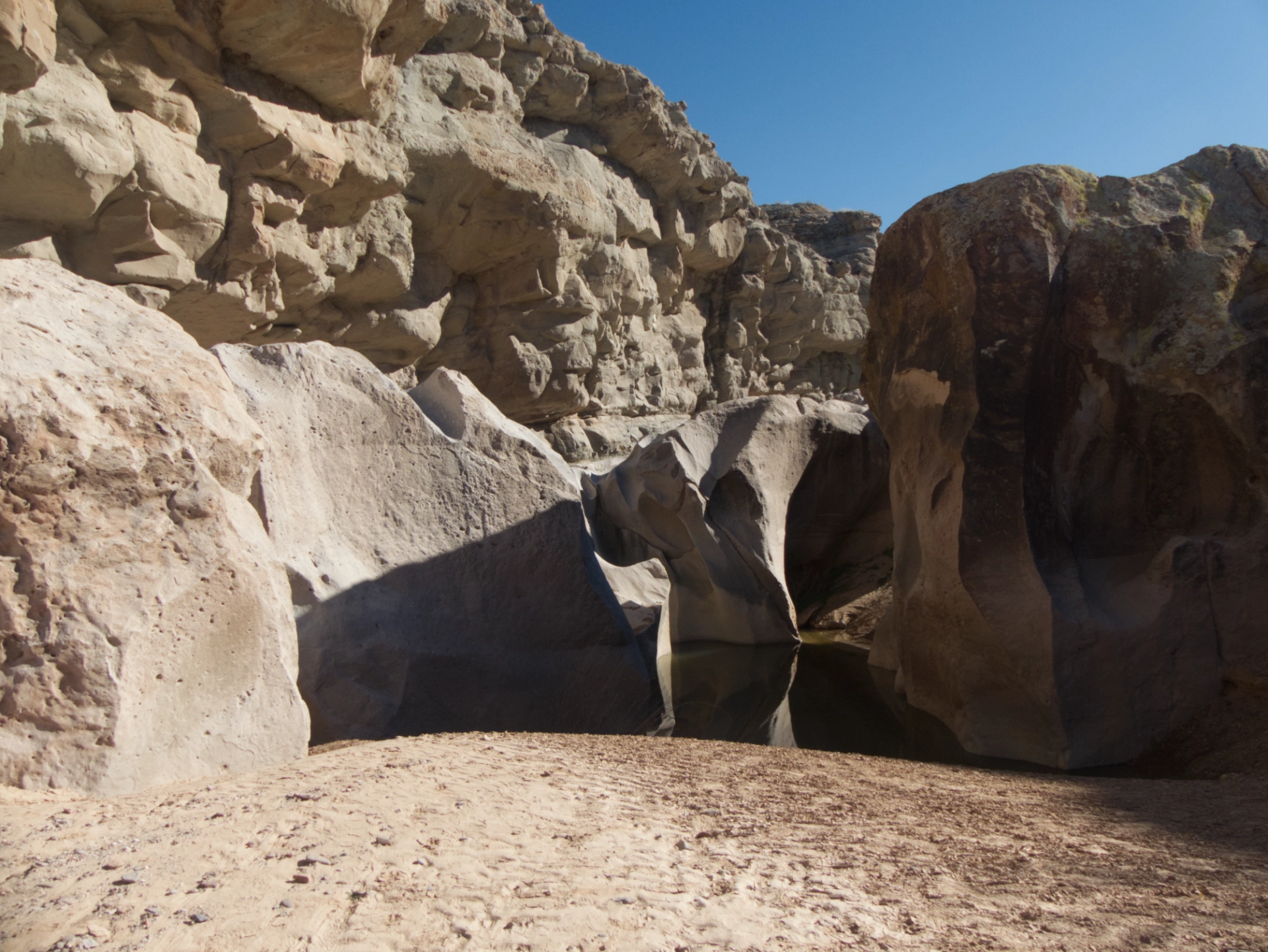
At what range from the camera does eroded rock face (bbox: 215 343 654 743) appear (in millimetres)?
3969

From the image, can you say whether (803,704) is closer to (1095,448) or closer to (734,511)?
(734,511)

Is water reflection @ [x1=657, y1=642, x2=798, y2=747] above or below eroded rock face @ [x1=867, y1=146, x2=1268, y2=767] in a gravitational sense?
below

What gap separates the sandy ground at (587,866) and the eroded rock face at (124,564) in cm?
16

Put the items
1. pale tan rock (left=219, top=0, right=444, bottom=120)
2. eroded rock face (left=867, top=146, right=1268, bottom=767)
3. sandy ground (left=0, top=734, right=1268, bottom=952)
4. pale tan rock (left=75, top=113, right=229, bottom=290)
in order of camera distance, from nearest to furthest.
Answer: sandy ground (left=0, top=734, right=1268, bottom=952) → eroded rock face (left=867, top=146, right=1268, bottom=767) → pale tan rock (left=75, top=113, right=229, bottom=290) → pale tan rock (left=219, top=0, right=444, bottom=120)

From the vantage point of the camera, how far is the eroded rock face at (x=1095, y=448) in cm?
452

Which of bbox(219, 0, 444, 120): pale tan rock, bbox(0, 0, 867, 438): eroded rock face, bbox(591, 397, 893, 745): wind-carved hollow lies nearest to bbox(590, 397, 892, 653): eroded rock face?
bbox(591, 397, 893, 745): wind-carved hollow

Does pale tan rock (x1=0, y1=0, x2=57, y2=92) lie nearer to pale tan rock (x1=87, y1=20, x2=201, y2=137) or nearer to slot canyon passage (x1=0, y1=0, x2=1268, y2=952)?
slot canyon passage (x1=0, y1=0, x2=1268, y2=952)

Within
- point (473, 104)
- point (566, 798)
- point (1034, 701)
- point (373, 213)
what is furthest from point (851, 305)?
point (566, 798)

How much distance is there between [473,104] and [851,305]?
11632 millimetres

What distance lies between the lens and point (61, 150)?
24.1ft

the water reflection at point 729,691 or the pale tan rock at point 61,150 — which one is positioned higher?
the pale tan rock at point 61,150

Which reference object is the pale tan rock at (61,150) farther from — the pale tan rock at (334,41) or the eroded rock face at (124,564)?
the eroded rock face at (124,564)

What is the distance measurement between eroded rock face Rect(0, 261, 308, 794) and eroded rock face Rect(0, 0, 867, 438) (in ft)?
17.3

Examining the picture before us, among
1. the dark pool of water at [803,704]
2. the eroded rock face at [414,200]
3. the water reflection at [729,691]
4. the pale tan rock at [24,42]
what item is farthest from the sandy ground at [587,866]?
the eroded rock face at [414,200]
